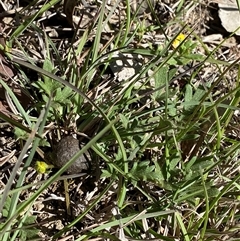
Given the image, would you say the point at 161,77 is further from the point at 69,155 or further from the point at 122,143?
the point at 69,155

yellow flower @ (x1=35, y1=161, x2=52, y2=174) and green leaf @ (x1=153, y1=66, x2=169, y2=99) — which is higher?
green leaf @ (x1=153, y1=66, x2=169, y2=99)

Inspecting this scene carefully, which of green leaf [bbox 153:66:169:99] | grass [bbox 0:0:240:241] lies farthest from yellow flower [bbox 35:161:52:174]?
green leaf [bbox 153:66:169:99]

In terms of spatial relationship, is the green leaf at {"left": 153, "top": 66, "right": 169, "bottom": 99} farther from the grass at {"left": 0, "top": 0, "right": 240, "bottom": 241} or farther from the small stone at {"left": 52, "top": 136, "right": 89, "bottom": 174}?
the small stone at {"left": 52, "top": 136, "right": 89, "bottom": 174}

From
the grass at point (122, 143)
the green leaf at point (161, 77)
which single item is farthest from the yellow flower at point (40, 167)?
the green leaf at point (161, 77)

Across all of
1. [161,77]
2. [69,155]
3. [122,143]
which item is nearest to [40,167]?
[69,155]

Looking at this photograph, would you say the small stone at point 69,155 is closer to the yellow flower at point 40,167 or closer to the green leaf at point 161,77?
the yellow flower at point 40,167

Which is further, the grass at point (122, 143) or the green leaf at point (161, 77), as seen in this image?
the green leaf at point (161, 77)

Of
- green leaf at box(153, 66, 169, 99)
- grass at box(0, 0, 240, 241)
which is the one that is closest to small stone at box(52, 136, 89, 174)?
grass at box(0, 0, 240, 241)

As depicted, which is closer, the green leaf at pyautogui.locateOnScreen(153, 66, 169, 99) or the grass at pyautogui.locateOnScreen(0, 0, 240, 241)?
the grass at pyautogui.locateOnScreen(0, 0, 240, 241)

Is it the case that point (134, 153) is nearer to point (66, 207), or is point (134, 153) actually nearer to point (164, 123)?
point (164, 123)
